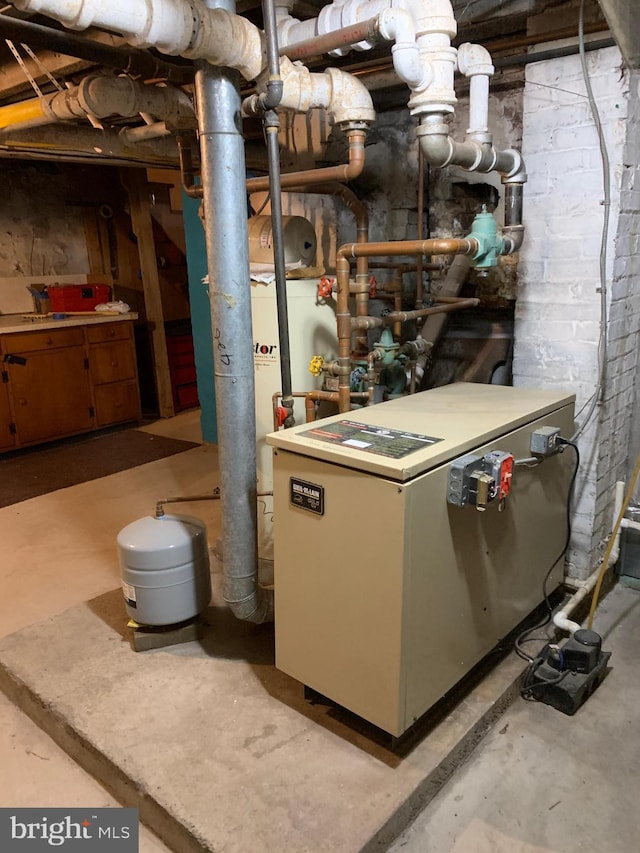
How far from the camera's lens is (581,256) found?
2.07 m

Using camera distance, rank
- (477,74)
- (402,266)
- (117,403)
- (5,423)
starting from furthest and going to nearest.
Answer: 1. (117,403)
2. (5,423)
3. (402,266)
4. (477,74)

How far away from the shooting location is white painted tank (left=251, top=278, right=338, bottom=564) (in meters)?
2.25

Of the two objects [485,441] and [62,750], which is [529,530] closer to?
[485,441]

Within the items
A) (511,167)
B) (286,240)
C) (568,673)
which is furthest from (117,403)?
(568,673)

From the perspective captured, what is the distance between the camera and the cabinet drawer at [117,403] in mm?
4660

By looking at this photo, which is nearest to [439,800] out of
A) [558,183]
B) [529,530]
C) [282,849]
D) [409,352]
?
[282,849]

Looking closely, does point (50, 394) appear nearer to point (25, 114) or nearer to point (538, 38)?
point (25, 114)

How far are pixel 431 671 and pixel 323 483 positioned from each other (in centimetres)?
55

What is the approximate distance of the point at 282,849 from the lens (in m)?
1.31

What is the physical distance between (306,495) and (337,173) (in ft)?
3.50

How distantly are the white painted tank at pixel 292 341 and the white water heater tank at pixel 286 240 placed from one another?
0.13 m

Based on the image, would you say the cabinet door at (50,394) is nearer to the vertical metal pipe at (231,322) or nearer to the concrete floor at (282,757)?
the concrete floor at (282,757)

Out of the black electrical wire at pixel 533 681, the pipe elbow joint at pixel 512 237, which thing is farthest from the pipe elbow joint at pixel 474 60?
the black electrical wire at pixel 533 681

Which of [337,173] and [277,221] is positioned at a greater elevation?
[337,173]
